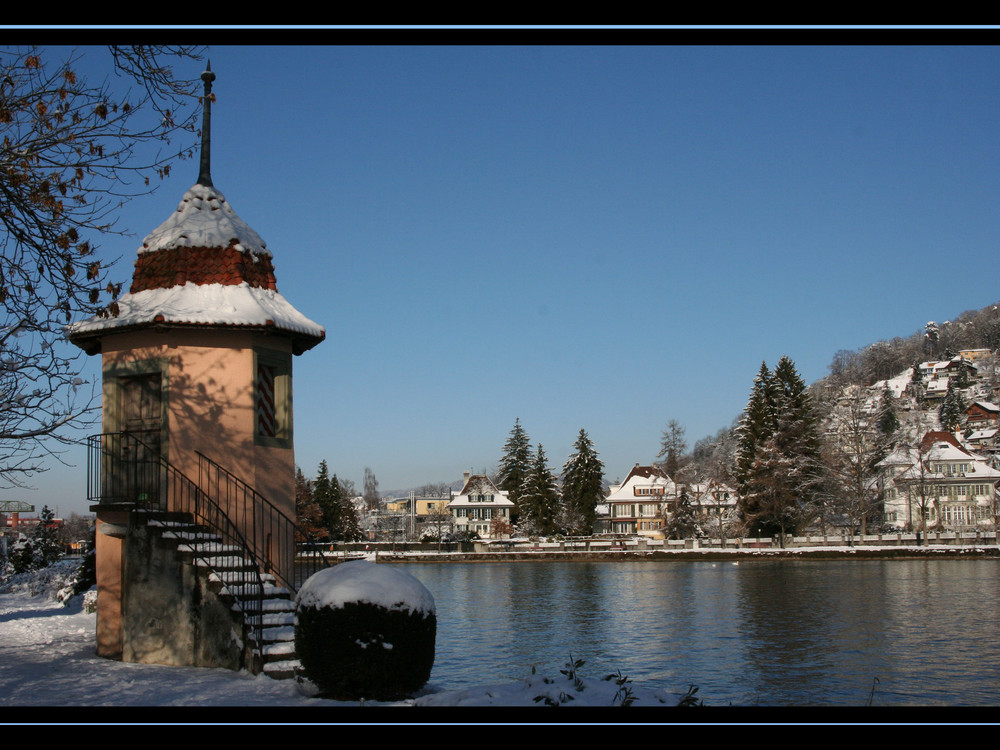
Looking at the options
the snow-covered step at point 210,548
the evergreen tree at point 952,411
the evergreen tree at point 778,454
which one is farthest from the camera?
the evergreen tree at point 952,411

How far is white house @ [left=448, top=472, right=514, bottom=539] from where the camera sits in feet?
373

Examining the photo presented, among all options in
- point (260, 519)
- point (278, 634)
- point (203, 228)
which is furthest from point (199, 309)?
point (278, 634)

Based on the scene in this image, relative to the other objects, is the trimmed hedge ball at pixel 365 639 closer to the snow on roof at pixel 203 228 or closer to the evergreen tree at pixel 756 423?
the snow on roof at pixel 203 228

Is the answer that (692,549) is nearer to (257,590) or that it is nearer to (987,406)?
(257,590)

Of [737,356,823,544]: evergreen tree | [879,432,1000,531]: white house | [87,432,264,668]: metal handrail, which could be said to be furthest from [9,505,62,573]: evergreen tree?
[879,432,1000,531]: white house

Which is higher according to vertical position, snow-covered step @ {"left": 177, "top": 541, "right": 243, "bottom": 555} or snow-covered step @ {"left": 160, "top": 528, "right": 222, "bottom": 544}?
snow-covered step @ {"left": 160, "top": 528, "right": 222, "bottom": 544}

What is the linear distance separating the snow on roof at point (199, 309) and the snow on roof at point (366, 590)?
18.9 feet

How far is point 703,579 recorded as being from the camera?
4566cm

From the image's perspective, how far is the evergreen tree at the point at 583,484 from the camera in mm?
91312

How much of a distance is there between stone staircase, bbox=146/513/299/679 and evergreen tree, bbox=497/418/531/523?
87.8 metres

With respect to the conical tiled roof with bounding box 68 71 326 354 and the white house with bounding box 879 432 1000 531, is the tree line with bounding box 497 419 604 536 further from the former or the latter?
the conical tiled roof with bounding box 68 71 326 354

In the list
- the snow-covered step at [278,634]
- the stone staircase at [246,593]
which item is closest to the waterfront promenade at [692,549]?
the stone staircase at [246,593]
